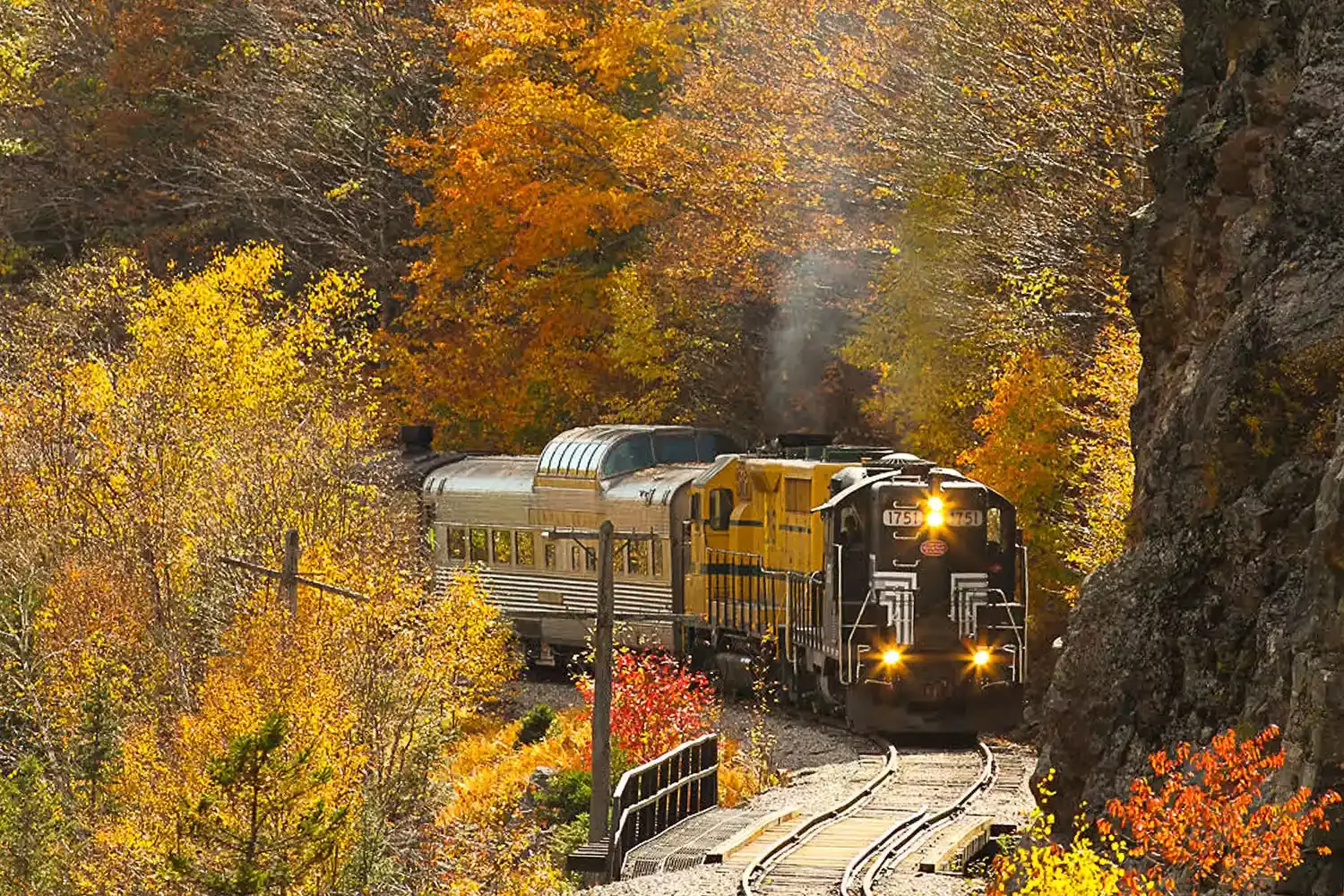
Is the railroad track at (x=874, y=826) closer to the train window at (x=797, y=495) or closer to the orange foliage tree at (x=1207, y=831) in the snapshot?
the train window at (x=797, y=495)

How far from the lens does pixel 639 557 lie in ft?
115

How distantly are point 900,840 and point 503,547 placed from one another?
60.3 feet

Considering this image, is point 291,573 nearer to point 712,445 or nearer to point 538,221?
point 712,445

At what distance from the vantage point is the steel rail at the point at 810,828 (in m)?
19.8

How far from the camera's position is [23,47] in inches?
2571

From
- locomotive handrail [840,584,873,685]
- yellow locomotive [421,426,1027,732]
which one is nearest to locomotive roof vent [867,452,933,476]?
yellow locomotive [421,426,1027,732]

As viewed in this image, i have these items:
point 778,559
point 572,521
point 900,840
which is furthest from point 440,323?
point 900,840

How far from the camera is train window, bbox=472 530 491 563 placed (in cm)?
3938

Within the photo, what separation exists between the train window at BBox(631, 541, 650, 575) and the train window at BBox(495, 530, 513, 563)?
3976mm

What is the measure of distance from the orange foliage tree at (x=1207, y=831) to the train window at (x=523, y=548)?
24.3 m

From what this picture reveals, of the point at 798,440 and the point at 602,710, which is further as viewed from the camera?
the point at 798,440

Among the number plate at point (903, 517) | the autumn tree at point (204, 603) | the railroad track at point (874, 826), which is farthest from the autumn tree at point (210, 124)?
the railroad track at point (874, 826)

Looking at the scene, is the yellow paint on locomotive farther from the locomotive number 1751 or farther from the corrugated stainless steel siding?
the locomotive number 1751

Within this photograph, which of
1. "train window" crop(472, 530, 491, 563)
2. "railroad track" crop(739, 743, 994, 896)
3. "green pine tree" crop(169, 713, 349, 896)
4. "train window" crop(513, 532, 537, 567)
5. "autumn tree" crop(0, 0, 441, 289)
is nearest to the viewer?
"railroad track" crop(739, 743, 994, 896)
